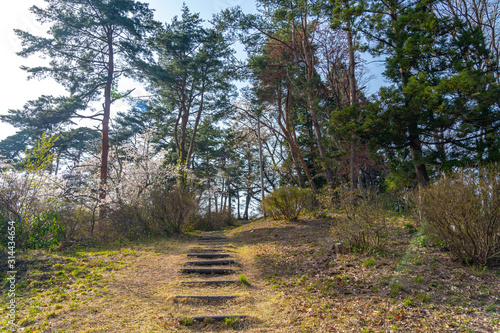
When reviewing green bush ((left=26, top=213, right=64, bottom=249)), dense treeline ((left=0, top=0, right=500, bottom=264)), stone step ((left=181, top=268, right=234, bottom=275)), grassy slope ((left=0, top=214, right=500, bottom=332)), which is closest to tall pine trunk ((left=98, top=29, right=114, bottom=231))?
dense treeline ((left=0, top=0, right=500, bottom=264))

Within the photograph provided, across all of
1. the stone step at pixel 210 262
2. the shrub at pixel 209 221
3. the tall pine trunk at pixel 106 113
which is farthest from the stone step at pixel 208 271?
the shrub at pixel 209 221

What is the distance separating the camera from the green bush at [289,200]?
11.0 meters

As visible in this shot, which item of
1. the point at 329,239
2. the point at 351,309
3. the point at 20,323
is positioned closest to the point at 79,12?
the point at 20,323

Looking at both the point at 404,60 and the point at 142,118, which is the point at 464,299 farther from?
the point at 142,118

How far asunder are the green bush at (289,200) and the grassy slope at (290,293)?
429 centimetres

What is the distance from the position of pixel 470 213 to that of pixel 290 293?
3.12m

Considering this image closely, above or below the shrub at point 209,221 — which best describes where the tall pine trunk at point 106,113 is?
above

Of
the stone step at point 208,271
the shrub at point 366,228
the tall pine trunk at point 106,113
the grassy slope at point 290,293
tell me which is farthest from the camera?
the tall pine trunk at point 106,113

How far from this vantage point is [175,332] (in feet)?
11.3

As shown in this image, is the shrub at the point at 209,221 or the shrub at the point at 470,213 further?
the shrub at the point at 209,221

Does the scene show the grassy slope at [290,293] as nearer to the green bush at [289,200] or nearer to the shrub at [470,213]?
the shrub at [470,213]

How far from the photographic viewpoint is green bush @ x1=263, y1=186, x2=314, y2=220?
11023mm

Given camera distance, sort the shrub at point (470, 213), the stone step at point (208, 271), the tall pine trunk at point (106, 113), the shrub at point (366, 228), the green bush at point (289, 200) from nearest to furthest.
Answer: the shrub at point (470, 213) → the shrub at point (366, 228) → the stone step at point (208, 271) → the green bush at point (289, 200) → the tall pine trunk at point (106, 113)

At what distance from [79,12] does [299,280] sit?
14.7 meters
